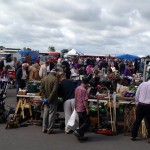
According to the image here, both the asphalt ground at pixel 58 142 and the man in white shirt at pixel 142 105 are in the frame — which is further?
the man in white shirt at pixel 142 105

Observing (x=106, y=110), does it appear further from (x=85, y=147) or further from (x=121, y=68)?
(x=121, y=68)

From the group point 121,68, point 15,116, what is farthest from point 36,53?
point 15,116

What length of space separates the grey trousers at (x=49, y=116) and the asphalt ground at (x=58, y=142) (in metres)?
0.27

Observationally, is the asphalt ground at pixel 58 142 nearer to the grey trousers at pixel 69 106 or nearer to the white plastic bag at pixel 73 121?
the white plastic bag at pixel 73 121

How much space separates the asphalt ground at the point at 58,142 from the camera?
7188 mm

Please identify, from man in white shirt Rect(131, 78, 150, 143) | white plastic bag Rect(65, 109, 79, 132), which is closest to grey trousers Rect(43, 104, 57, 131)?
white plastic bag Rect(65, 109, 79, 132)

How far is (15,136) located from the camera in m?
8.12

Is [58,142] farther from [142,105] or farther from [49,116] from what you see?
[142,105]

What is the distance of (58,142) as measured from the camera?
25.0ft

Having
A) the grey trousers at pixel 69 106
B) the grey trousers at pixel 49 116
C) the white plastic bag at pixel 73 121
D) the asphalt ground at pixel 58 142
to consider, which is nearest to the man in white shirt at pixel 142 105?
the asphalt ground at pixel 58 142

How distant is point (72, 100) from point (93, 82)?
5.16 m

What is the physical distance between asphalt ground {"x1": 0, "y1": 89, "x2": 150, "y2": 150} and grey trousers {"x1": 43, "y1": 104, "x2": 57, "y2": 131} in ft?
0.89

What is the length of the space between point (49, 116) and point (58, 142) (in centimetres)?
120

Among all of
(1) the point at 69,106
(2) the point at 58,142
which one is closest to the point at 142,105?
(1) the point at 69,106
